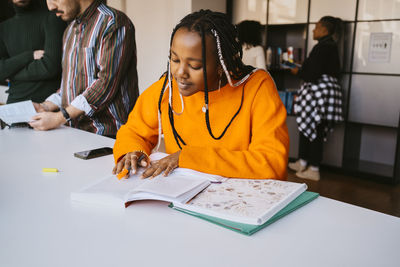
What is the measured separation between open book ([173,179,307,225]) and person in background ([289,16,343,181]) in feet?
8.60

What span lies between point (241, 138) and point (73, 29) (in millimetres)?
1235

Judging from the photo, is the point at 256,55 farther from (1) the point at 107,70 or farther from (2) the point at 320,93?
(1) the point at 107,70

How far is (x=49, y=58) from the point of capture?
209cm

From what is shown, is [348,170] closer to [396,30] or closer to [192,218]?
[396,30]

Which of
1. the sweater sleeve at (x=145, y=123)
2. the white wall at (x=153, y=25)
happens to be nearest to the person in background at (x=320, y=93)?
the white wall at (x=153, y=25)

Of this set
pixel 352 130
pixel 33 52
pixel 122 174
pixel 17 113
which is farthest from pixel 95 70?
pixel 352 130

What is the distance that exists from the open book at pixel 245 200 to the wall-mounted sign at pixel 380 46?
2.93 m

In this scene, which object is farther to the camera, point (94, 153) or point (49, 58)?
point (49, 58)

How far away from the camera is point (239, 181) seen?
1086mm

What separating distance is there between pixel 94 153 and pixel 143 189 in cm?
53

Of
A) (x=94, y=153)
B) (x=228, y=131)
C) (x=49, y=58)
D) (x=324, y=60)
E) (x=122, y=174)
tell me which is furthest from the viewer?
(x=324, y=60)

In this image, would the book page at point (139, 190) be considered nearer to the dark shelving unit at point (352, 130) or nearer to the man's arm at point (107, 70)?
the man's arm at point (107, 70)

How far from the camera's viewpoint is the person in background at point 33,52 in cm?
212

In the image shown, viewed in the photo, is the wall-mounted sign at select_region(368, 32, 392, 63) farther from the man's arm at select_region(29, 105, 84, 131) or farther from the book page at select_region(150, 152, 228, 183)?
the book page at select_region(150, 152, 228, 183)
